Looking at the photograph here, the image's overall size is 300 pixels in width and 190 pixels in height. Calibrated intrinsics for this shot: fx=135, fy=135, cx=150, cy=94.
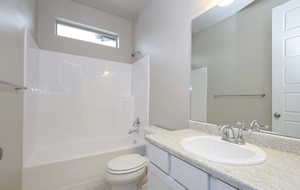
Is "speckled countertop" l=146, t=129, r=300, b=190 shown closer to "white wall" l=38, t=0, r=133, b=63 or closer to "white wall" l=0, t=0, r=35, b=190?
"white wall" l=0, t=0, r=35, b=190

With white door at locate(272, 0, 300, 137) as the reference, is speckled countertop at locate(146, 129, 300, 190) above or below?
below

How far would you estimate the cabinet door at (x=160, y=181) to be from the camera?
0.79m

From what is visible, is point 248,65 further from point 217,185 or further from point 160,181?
point 160,181

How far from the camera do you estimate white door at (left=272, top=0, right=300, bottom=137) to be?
2.60 ft

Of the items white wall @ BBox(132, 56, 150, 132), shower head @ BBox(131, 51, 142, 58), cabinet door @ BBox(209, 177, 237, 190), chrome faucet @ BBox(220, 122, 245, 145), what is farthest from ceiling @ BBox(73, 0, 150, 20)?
cabinet door @ BBox(209, 177, 237, 190)

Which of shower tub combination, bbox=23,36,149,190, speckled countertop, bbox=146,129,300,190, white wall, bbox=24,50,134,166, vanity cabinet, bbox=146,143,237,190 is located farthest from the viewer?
white wall, bbox=24,50,134,166

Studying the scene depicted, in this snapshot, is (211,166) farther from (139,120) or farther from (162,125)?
(139,120)

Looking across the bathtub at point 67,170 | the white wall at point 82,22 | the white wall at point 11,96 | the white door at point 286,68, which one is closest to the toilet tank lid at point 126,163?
the bathtub at point 67,170

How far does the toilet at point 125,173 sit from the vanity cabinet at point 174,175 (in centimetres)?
38

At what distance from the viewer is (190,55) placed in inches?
56.8

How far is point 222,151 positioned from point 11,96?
170 centimetres

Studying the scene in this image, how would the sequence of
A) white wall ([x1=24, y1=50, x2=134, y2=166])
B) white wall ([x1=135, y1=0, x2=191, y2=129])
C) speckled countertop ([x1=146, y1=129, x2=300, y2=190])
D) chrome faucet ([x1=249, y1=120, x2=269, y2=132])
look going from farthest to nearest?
1. white wall ([x1=24, y1=50, x2=134, y2=166])
2. white wall ([x1=135, y1=0, x2=191, y2=129])
3. chrome faucet ([x1=249, y1=120, x2=269, y2=132])
4. speckled countertop ([x1=146, y1=129, x2=300, y2=190])

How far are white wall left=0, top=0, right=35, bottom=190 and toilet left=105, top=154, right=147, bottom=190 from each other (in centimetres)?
78

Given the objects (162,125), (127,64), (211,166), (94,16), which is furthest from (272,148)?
(94,16)
